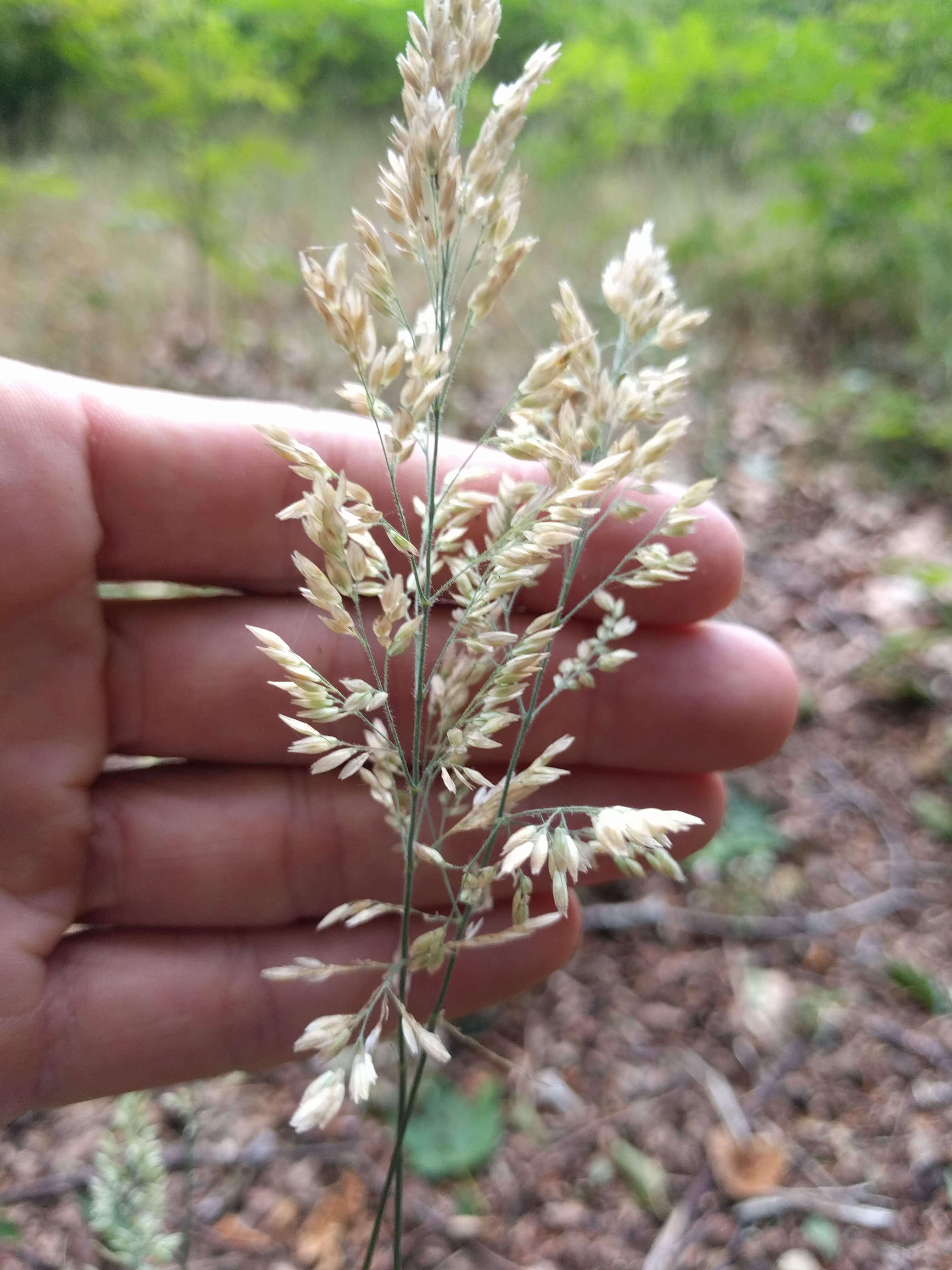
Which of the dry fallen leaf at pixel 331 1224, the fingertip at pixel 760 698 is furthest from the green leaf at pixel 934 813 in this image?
the dry fallen leaf at pixel 331 1224

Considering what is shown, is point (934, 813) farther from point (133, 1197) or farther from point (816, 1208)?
point (133, 1197)

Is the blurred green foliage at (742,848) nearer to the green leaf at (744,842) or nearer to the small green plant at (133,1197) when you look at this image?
the green leaf at (744,842)

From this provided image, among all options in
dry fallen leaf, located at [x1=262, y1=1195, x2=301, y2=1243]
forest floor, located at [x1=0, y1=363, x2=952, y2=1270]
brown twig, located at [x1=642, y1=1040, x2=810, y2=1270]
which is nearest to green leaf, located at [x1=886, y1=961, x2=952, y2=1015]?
forest floor, located at [x1=0, y1=363, x2=952, y2=1270]

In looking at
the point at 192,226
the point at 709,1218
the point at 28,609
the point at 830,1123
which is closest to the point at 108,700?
the point at 28,609

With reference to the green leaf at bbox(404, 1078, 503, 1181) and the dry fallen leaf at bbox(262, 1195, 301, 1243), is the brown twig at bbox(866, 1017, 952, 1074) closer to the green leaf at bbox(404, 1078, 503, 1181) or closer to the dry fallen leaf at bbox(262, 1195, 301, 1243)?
the green leaf at bbox(404, 1078, 503, 1181)

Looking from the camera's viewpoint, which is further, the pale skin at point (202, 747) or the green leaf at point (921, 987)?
the green leaf at point (921, 987)

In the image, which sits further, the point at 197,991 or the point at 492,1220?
the point at 492,1220

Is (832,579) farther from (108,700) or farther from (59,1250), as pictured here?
(59,1250)

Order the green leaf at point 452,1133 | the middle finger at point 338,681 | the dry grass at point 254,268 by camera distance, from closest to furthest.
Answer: the middle finger at point 338,681
the green leaf at point 452,1133
the dry grass at point 254,268
